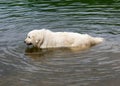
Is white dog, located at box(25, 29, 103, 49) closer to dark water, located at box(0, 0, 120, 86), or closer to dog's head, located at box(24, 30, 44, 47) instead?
dog's head, located at box(24, 30, 44, 47)

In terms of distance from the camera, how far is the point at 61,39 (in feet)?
41.3

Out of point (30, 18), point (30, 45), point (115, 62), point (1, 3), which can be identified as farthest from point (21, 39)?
point (1, 3)

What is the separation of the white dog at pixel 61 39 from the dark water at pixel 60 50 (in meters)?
0.32

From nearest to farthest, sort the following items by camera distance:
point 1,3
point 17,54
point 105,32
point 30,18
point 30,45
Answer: point 17,54 → point 30,45 → point 105,32 → point 30,18 → point 1,3

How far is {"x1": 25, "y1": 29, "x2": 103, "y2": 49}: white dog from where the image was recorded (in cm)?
1244

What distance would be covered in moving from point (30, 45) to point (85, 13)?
5.04m

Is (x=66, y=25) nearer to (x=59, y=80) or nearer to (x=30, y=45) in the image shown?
(x=30, y=45)

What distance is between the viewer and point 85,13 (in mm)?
17094

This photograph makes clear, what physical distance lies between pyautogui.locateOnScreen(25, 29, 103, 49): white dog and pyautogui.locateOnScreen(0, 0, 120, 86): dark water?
1.06 feet

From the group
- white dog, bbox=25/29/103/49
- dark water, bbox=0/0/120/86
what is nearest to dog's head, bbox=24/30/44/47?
white dog, bbox=25/29/103/49

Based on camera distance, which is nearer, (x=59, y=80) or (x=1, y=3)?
(x=59, y=80)

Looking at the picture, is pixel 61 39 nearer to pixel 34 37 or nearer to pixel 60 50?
pixel 60 50

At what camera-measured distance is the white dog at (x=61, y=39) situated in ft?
40.8

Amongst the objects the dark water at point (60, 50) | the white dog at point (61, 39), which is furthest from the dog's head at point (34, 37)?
the dark water at point (60, 50)
